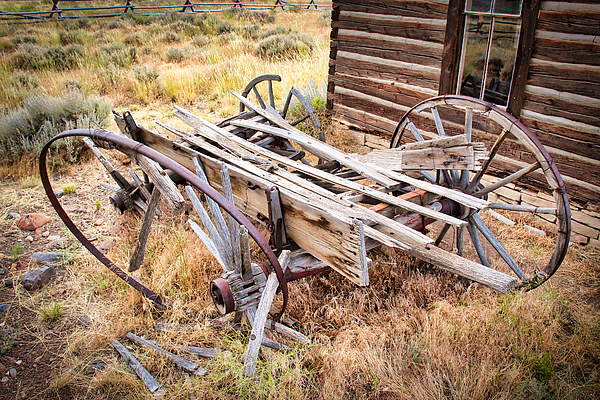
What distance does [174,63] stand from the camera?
10.3 m

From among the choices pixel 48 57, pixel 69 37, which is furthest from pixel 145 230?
pixel 69 37

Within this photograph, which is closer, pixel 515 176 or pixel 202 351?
pixel 202 351

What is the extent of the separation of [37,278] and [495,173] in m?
4.60

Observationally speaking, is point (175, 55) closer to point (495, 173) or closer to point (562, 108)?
point (495, 173)

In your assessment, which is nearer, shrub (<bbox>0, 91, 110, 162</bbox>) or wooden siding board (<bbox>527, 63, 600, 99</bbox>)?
wooden siding board (<bbox>527, 63, 600, 99</bbox>)

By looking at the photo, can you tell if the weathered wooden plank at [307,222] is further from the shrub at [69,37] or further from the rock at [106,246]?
the shrub at [69,37]

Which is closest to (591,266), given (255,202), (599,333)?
(599,333)

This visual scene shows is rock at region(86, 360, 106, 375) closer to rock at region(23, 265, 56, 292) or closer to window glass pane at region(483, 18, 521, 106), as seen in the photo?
rock at region(23, 265, 56, 292)

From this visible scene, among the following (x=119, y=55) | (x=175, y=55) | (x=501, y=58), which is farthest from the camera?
(x=175, y=55)

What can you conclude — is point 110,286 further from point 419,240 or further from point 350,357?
point 419,240

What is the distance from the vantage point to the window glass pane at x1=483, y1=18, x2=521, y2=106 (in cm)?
400

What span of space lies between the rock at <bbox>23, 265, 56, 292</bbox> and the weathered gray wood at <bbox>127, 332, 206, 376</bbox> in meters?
1.16

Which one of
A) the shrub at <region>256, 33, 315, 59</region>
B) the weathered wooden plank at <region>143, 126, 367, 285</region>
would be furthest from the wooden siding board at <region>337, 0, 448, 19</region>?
the shrub at <region>256, 33, 315, 59</region>

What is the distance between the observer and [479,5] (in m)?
4.02
